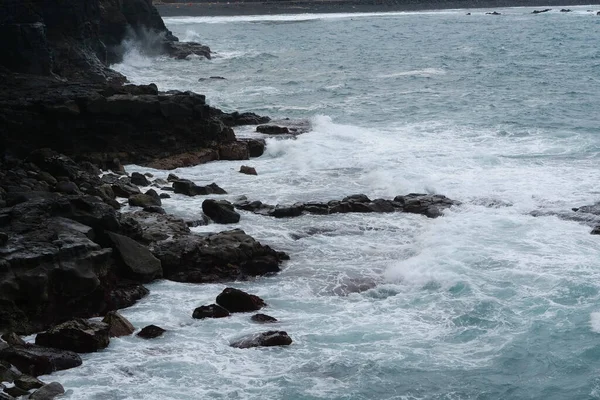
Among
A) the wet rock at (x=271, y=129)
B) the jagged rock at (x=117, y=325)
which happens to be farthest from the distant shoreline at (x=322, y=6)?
the jagged rock at (x=117, y=325)

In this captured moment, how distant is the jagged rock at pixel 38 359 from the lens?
13.0m

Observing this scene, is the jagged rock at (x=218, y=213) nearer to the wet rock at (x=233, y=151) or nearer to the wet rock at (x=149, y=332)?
the wet rock at (x=149, y=332)

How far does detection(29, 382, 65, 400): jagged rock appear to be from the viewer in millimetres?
12143

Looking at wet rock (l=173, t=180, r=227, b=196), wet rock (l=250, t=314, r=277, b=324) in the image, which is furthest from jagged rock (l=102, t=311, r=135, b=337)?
wet rock (l=173, t=180, r=227, b=196)

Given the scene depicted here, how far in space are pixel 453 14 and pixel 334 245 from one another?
288 feet

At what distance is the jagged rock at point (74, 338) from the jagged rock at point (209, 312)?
1.88 metres

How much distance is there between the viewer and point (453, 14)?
10294 cm

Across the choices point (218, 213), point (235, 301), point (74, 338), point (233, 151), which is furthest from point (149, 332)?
point (233, 151)

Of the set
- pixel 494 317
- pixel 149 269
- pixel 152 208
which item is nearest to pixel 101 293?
pixel 149 269

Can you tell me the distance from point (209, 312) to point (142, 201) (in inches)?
243

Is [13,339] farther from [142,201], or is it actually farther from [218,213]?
[142,201]

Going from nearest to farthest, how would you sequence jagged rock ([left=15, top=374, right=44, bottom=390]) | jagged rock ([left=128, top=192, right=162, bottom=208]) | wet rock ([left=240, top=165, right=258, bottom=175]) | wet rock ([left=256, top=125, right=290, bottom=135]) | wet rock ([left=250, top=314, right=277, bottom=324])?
1. jagged rock ([left=15, top=374, right=44, bottom=390])
2. wet rock ([left=250, top=314, right=277, bottom=324])
3. jagged rock ([left=128, top=192, right=162, bottom=208])
4. wet rock ([left=240, top=165, right=258, bottom=175])
5. wet rock ([left=256, top=125, right=290, bottom=135])

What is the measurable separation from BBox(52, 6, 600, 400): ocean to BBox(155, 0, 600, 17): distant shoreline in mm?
69807

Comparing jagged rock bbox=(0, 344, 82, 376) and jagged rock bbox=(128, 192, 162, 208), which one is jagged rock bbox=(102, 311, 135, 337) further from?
jagged rock bbox=(128, 192, 162, 208)
